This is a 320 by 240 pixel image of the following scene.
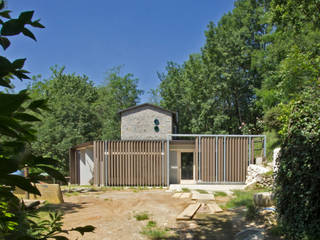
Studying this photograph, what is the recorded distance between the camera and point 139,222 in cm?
560

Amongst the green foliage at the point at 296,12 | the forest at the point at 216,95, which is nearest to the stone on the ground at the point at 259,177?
the green foliage at the point at 296,12

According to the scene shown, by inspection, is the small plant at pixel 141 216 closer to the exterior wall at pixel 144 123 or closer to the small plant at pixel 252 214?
the small plant at pixel 252 214

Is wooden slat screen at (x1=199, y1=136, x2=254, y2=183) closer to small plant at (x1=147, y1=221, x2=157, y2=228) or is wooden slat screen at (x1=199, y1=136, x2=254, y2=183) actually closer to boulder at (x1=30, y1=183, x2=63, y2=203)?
boulder at (x1=30, y1=183, x2=63, y2=203)

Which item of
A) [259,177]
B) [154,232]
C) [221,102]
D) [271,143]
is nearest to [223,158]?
[259,177]

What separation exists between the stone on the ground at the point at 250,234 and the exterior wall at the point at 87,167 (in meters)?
11.8

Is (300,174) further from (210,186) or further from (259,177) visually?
(210,186)

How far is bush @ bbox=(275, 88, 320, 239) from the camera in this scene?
12.4ft

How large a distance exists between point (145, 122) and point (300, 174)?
14.2 meters

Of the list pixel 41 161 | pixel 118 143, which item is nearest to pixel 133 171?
pixel 118 143

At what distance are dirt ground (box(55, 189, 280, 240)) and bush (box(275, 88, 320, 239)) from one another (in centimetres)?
122

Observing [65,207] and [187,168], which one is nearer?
[65,207]

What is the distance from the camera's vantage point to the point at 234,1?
26469mm

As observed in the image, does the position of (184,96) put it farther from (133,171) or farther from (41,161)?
(41,161)

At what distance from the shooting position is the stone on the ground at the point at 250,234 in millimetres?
4336
